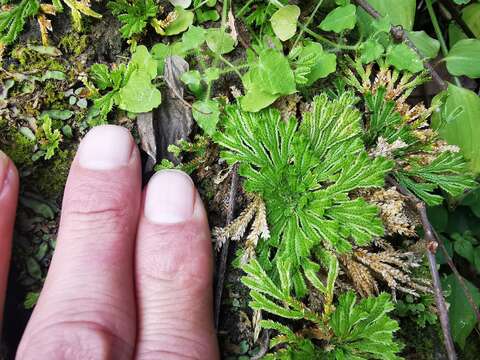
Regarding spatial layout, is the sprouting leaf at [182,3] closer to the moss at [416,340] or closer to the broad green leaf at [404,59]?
the broad green leaf at [404,59]

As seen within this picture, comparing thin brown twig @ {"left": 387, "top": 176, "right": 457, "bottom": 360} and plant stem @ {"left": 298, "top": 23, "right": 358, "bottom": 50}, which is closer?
thin brown twig @ {"left": 387, "top": 176, "right": 457, "bottom": 360}

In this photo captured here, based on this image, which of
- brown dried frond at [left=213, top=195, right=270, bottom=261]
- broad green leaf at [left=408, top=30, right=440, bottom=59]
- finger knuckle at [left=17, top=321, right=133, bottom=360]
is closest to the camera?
finger knuckle at [left=17, top=321, right=133, bottom=360]

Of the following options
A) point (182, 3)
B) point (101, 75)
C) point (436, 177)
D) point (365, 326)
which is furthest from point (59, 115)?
point (436, 177)

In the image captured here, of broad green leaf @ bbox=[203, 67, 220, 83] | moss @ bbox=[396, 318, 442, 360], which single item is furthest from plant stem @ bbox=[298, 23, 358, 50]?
moss @ bbox=[396, 318, 442, 360]

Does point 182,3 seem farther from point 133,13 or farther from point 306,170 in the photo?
point 306,170

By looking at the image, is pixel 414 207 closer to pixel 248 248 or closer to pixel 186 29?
pixel 248 248

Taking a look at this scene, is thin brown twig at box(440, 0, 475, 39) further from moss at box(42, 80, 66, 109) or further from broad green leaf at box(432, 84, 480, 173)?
moss at box(42, 80, 66, 109)
